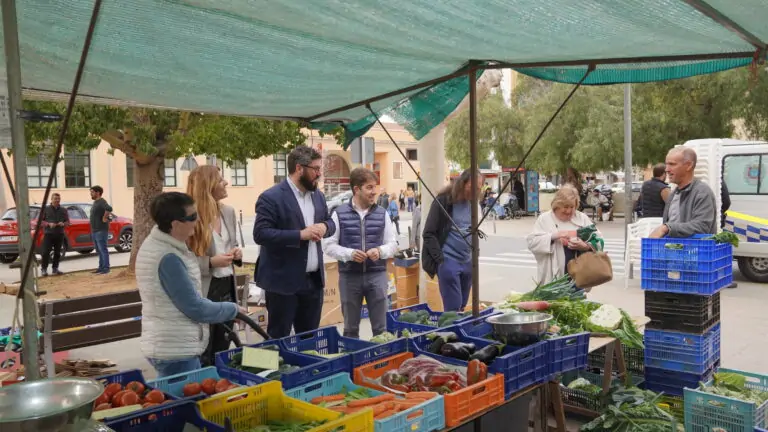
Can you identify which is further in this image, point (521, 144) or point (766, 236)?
point (521, 144)

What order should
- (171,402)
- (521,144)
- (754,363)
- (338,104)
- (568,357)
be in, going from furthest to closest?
(521,144) → (754,363) → (338,104) → (568,357) → (171,402)

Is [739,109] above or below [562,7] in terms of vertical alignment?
above

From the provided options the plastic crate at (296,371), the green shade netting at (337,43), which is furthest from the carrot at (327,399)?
the green shade netting at (337,43)

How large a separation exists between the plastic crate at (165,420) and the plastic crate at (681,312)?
3709 mm

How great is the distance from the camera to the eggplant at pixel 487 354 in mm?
3510

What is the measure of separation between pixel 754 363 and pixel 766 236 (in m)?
5.55

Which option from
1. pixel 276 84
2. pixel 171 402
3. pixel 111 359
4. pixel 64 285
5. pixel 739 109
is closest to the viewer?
pixel 171 402

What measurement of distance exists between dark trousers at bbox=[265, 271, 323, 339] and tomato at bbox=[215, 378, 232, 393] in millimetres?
1703

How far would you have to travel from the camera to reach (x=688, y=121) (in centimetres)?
2152

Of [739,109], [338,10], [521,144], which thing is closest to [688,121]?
[739,109]

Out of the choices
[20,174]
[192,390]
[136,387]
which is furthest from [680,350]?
[20,174]

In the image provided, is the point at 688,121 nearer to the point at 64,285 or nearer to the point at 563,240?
the point at 563,240

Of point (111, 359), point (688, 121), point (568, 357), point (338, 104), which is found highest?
point (688, 121)

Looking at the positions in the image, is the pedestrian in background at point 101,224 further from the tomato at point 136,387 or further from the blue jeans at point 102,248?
the tomato at point 136,387
